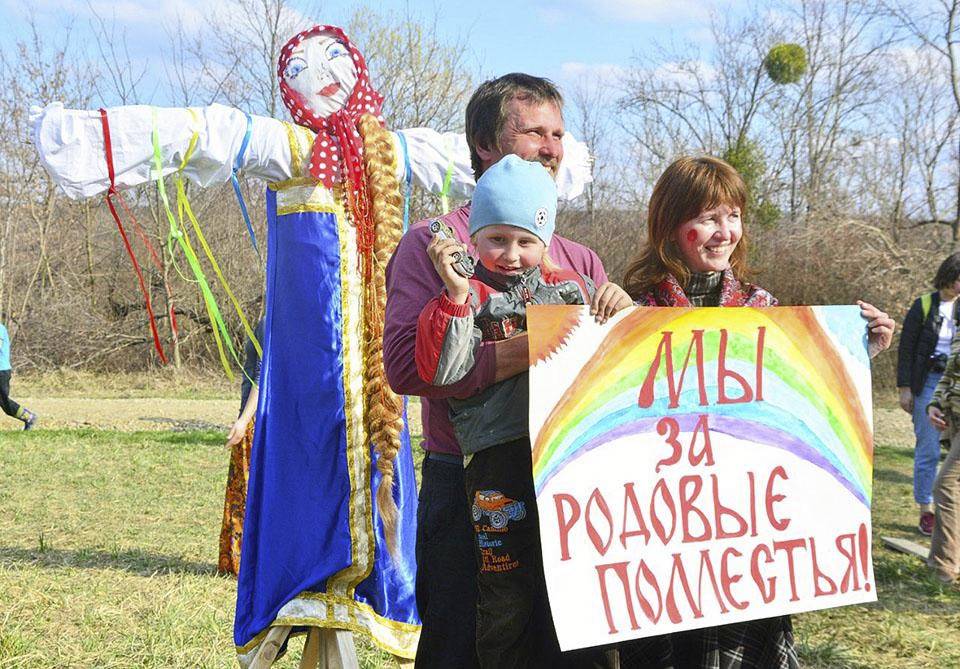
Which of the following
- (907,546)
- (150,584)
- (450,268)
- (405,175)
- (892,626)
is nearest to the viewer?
(450,268)

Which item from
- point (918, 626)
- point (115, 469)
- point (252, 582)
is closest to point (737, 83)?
point (115, 469)

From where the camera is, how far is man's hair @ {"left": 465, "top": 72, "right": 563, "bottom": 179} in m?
2.21

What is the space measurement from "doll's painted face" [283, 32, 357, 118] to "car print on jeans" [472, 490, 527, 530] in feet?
5.71

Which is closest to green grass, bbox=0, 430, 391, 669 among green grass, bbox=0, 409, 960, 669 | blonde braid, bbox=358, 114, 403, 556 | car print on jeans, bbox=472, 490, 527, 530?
green grass, bbox=0, 409, 960, 669

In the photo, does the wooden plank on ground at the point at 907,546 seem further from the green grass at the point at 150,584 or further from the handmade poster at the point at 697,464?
the handmade poster at the point at 697,464

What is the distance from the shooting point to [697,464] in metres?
2.01

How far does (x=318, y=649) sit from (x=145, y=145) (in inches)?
64.4

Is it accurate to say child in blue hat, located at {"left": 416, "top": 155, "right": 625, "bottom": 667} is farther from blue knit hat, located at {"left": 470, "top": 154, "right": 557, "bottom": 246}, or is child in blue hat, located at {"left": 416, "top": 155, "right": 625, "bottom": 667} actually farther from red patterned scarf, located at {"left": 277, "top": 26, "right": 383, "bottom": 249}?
red patterned scarf, located at {"left": 277, "top": 26, "right": 383, "bottom": 249}

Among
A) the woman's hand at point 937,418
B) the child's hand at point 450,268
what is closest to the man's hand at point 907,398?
the woman's hand at point 937,418

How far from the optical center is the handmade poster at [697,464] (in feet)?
6.12

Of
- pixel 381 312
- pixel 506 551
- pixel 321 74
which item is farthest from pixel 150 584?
pixel 506 551

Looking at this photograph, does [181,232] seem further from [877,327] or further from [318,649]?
[877,327]

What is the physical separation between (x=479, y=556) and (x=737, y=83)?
23365mm

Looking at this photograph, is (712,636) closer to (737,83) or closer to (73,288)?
(73,288)
